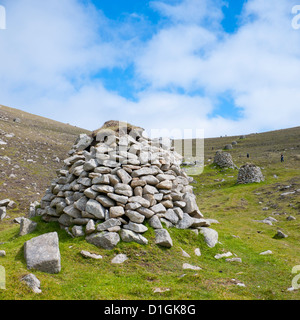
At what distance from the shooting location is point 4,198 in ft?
62.2

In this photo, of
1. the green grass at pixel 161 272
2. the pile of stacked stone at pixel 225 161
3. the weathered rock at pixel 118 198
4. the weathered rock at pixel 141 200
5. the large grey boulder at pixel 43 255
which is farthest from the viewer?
the pile of stacked stone at pixel 225 161

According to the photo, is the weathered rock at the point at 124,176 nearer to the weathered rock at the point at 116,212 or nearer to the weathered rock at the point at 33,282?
the weathered rock at the point at 116,212

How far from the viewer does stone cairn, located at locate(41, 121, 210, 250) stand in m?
10.3

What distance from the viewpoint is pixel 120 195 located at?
10852mm

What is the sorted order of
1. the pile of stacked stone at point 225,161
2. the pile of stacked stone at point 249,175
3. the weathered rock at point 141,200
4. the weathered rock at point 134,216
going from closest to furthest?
the weathered rock at point 134,216 < the weathered rock at point 141,200 < the pile of stacked stone at point 249,175 < the pile of stacked stone at point 225,161

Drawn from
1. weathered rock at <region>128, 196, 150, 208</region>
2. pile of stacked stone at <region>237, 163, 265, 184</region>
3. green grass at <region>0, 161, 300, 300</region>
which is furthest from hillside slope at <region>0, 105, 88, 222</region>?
pile of stacked stone at <region>237, 163, 265, 184</region>

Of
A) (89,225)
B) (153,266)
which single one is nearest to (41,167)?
(89,225)

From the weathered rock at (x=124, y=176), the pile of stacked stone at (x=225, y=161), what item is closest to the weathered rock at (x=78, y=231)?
the weathered rock at (x=124, y=176)

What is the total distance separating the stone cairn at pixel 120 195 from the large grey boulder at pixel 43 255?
174 cm

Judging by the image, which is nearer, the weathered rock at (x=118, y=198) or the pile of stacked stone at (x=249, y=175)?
the weathered rock at (x=118, y=198)

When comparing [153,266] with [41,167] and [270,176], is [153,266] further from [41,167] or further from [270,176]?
[270,176]

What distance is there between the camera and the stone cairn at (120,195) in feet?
33.9

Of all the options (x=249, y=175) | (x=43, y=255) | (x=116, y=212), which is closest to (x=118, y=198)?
(x=116, y=212)

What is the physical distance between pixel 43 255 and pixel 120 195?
3780mm
